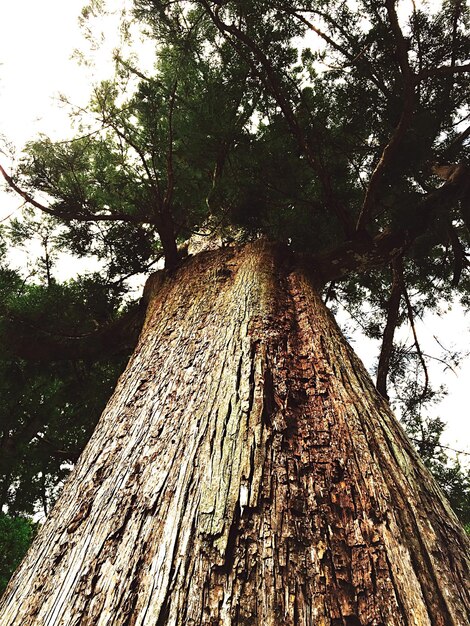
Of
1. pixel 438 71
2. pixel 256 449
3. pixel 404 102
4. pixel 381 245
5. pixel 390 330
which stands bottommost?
pixel 256 449

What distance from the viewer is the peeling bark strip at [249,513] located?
0.74 metres

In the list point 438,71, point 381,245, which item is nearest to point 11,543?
point 381,245

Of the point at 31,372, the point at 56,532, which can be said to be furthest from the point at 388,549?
the point at 31,372

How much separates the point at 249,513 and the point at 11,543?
4284mm

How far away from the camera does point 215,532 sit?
845 millimetres

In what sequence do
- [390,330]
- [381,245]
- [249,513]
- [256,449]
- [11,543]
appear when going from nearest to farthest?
[249,513] → [256,449] → [381,245] → [390,330] → [11,543]

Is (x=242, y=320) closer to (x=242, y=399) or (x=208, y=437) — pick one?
(x=242, y=399)

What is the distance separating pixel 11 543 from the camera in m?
3.93

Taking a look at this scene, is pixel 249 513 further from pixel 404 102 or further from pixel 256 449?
pixel 404 102

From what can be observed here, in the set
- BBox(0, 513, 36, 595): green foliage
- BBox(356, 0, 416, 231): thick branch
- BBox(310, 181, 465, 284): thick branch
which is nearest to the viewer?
BBox(356, 0, 416, 231): thick branch

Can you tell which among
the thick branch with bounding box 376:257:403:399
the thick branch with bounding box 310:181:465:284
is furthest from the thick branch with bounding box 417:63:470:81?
the thick branch with bounding box 376:257:403:399

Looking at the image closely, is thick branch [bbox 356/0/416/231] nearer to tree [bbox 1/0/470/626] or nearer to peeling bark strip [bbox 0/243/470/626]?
tree [bbox 1/0/470/626]

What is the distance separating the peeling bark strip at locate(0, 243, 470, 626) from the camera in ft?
2.43

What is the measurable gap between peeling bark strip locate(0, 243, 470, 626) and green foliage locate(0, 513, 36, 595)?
3.51 m
